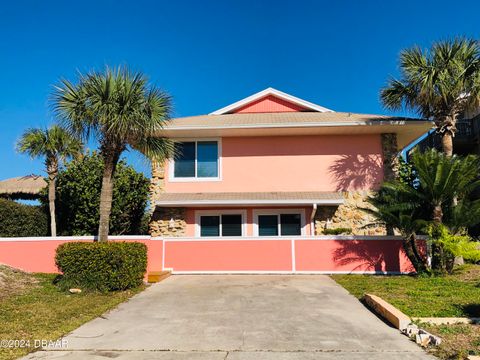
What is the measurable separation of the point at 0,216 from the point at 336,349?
1420cm

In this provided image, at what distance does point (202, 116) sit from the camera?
18.0 m

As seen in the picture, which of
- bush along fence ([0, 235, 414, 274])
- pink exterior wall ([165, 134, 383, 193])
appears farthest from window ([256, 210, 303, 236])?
bush along fence ([0, 235, 414, 274])

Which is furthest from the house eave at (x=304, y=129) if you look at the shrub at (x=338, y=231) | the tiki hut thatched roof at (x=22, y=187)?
the tiki hut thatched roof at (x=22, y=187)

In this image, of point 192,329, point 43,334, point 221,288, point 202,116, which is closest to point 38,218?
point 202,116

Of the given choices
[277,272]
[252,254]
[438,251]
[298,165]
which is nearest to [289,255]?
[277,272]

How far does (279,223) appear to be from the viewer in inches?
601

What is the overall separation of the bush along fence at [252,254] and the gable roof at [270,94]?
294 inches

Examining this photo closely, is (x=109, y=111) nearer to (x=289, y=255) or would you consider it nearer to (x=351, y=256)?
(x=289, y=255)

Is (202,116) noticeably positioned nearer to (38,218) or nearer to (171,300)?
(38,218)

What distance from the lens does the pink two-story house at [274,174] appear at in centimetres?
1470

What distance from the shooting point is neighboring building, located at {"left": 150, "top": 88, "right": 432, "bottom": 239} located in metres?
14.8

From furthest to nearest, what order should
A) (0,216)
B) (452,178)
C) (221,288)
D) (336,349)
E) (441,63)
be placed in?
(0,216)
(441,63)
(452,178)
(221,288)
(336,349)

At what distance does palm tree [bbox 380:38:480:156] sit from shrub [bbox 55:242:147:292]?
11.2 m

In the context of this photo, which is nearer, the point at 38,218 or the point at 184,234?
the point at 184,234
